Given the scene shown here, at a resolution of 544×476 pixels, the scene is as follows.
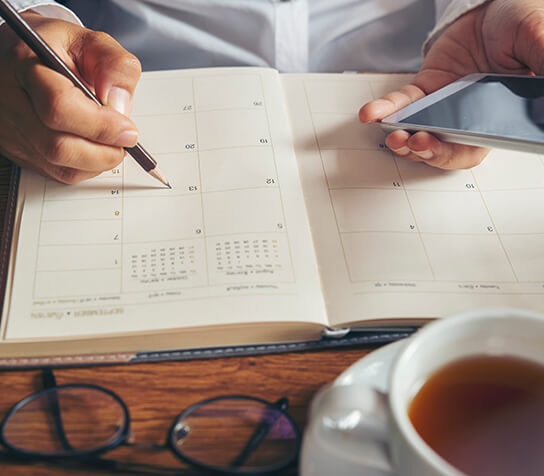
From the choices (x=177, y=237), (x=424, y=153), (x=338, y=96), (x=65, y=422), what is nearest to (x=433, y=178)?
(x=424, y=153)

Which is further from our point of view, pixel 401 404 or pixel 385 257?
pixel 385 257

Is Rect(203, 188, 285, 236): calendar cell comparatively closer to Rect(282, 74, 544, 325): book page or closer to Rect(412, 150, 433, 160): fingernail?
Rect(282, 74, 544, 325): book page

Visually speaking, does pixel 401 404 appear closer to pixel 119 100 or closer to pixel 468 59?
pixel 119 100

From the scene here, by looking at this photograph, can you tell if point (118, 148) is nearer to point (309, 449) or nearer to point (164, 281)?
point (164, 281)

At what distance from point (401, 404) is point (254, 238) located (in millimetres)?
243

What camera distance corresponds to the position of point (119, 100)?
1.71 ft

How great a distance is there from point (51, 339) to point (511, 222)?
43cm

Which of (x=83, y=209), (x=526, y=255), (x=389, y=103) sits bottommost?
(x=526, y=255)

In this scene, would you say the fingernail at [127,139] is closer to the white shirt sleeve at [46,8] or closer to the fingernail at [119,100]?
the fingernail at [119,100]

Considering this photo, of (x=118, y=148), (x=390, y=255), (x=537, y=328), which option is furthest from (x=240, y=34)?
(x=537, y=328)

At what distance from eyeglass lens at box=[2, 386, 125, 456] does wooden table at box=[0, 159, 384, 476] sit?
0.01 meters

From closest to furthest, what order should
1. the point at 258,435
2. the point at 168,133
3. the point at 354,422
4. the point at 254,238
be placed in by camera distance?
the point at 354,422 < the point at 258,435 < the point at 254,238 < the point at 168,133

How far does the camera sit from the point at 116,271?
0.46m

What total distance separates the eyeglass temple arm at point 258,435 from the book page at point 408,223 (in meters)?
0.09
